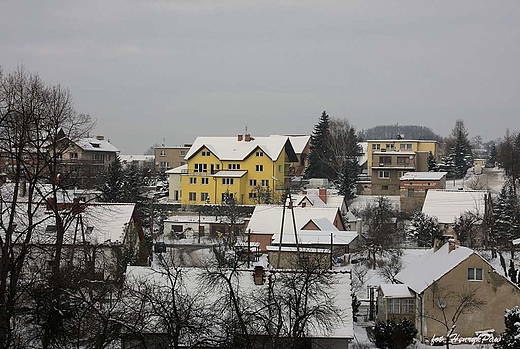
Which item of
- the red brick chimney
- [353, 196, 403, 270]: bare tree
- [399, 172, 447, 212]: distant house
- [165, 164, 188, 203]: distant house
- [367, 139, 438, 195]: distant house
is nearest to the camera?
[353, 196, 403, 270]: bare tree

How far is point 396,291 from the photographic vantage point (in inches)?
1114

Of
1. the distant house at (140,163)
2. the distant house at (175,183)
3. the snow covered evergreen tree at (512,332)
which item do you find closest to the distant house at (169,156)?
the distant house at (140,163)

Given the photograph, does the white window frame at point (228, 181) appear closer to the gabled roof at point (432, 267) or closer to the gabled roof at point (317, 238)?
the gabled roof at point (317, 238)

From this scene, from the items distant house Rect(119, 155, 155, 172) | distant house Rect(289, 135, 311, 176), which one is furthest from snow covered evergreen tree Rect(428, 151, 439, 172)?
distant house Rect(119, 155, 155, 172)

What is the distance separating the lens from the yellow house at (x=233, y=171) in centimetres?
6262

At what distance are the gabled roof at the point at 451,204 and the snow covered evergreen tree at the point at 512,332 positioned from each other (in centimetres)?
2902

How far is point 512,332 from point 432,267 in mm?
6388

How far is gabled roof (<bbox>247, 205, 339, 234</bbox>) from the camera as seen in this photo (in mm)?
47562

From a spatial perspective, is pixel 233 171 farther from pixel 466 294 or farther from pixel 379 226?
pixel 466 294

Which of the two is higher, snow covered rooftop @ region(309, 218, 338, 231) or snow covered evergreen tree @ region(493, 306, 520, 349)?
snow covered rooftop @ region(309, 218, 338, 231)

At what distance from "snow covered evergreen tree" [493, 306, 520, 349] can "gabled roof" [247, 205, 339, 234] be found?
2450 cm

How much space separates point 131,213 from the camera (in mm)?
37812

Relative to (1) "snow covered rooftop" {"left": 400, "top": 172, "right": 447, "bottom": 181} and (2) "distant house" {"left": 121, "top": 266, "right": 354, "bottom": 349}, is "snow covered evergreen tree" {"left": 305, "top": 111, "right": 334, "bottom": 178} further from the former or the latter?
(2) "distant house" {"left": 121, "top": 266, "right": 354, "bottom": 349}

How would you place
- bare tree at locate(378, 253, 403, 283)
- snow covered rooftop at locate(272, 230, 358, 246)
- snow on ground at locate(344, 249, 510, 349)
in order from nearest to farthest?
snow on ground at locate(344, 249, 510, 349)
bare tree at locate(378, 253, 403, 283)
snow covered rooftop at locate(272, 230, 358, 246)
